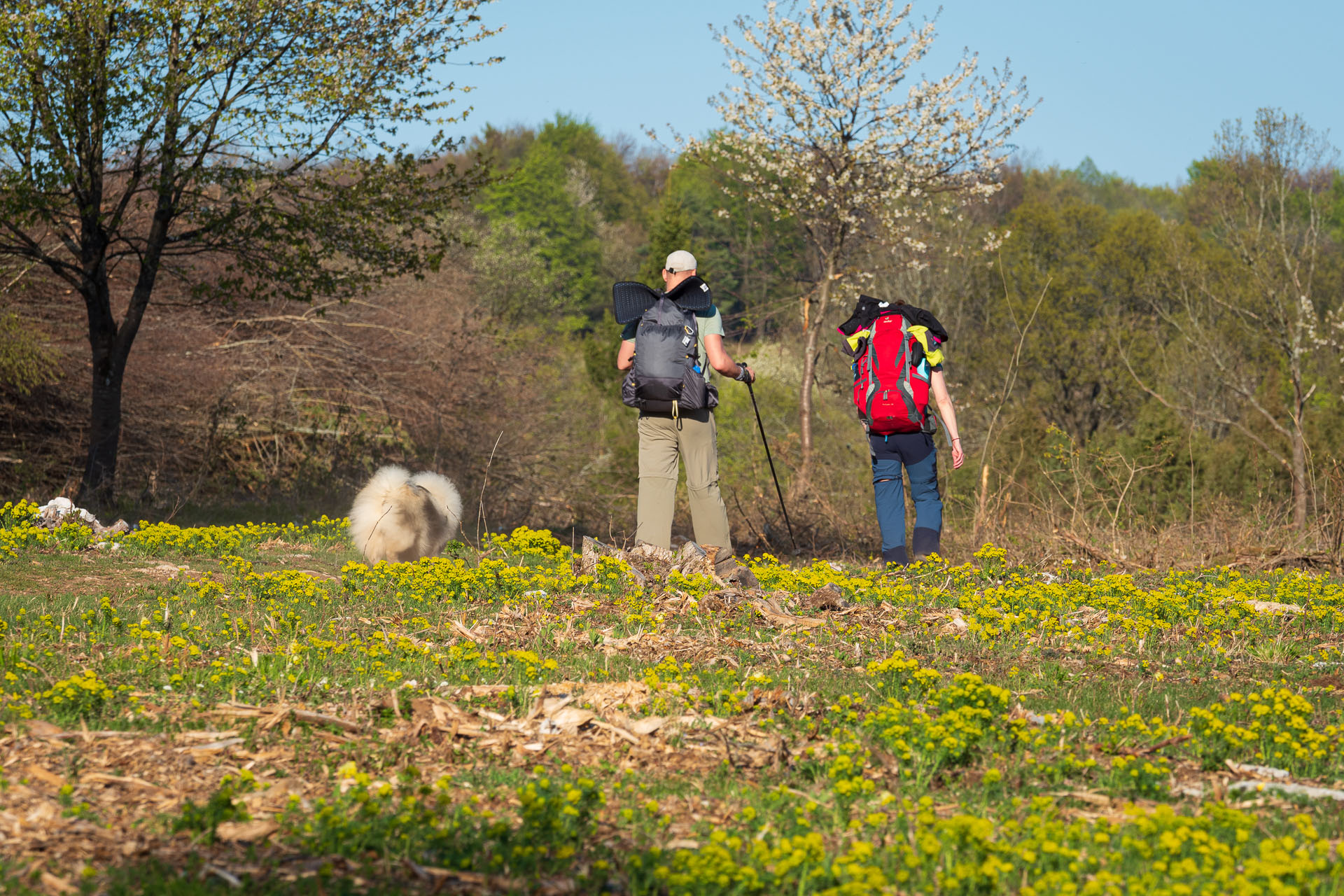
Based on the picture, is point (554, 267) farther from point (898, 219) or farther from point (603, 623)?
point (603, 623)

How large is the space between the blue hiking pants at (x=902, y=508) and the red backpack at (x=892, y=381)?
278 millimetres

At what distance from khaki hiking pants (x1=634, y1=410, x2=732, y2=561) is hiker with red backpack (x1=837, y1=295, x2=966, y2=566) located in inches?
49.4

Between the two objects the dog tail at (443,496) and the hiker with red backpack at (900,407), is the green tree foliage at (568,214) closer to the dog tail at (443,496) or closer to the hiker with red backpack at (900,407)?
the dog tail at (443,496)

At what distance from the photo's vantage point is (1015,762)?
3.63 metres

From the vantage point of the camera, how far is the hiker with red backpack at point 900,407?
303 inches

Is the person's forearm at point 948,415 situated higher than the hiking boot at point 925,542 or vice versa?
the person's forearm at point 948,415

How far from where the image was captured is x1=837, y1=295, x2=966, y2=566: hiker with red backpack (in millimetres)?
7684

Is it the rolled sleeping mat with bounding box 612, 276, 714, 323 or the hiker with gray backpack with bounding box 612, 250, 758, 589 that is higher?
the rolled sleeping mat with bounding box 612, 276, 714, 323

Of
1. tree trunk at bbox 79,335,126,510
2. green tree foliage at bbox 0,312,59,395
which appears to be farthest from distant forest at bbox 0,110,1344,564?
tree trunk at bbox 79,335,126,510

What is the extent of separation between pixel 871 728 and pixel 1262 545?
6.84 meters

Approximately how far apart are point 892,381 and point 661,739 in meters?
4.37

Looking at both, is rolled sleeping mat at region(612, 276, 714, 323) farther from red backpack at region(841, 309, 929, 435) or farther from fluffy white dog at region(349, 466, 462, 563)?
fluffy white dog at region(349, 466, 462, 563)

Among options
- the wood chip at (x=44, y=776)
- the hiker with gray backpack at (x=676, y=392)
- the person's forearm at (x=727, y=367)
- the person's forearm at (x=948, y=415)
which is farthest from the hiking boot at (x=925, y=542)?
the wood chip at (x=44, y=776)

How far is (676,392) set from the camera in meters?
6.92
